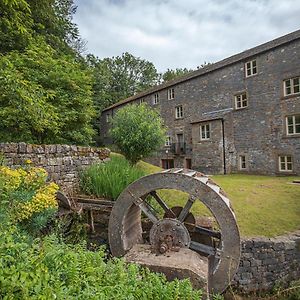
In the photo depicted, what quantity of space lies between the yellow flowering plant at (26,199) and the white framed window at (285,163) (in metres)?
13.0

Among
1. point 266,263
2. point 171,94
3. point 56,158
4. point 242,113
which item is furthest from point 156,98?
point 266,263

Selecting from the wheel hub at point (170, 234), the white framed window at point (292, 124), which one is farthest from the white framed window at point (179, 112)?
the wheel hub at point (170, 234)

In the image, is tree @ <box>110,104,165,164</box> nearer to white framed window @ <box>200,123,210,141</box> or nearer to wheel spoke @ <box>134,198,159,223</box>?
wheel spoke @ <box>134,198,159,223</box>

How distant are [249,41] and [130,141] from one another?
22.2m

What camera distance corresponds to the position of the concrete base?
354cm

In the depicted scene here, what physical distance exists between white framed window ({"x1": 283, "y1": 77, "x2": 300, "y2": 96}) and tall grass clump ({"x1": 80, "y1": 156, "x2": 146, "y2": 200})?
1112 centimetres

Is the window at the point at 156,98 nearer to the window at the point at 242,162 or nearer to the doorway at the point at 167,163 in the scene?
the doorway at the point at 167,163

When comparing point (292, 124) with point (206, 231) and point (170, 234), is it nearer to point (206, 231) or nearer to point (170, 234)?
point (206, 231)

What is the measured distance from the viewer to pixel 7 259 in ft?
5.62

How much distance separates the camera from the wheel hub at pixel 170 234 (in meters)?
4.84

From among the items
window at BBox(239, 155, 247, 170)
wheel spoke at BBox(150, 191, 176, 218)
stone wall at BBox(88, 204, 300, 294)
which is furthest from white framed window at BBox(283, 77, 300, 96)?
wheel spoke at BBox(150, 191, 176, 218)

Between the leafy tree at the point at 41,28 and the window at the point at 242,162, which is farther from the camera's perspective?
the window at the point at 242,162

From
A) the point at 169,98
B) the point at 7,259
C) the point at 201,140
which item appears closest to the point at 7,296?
the point at 7,259

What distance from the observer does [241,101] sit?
52.8ft
